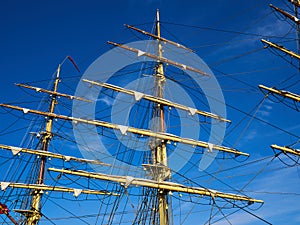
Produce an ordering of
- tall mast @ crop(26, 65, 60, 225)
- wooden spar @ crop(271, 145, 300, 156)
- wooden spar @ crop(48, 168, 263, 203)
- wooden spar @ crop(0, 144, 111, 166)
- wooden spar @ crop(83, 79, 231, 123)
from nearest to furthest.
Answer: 1. wooden spar @ crop(271, 145, 300, 156)
2. wooden spar @ crop(48, 168, 263, 203)
3. wooden spar @ crop(83, 79, 231, 123)
4. tall mast @ crop(26, 65, 60, 225)
5. wooden spar @ crop(0, 144, 111, 166)

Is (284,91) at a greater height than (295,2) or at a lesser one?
lesser

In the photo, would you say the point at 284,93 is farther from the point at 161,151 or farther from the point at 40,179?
the point at 40,179

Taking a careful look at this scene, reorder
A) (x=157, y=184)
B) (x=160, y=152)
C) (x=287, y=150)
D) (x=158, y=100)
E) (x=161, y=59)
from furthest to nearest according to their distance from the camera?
(x=161, y=59), (x=158, y=100), (x=160, y=152), (x=157, y=184), (x=287, y=150)

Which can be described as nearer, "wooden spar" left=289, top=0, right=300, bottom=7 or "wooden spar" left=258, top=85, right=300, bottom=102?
"wooden spar" left=258, top=85, right=300, bottom=102

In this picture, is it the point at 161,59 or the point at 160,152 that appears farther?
the point at 161,59

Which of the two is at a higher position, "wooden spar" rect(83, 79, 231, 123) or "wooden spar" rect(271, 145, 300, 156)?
"wooden spar" rect(83, 79, 231, 123)

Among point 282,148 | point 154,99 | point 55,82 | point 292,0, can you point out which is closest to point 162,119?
point 154,99

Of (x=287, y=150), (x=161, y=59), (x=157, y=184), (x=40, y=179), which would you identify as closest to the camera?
(x=287, y=150)

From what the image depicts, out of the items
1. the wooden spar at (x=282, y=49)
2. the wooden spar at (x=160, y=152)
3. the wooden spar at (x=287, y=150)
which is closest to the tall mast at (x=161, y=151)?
the wooden spar at (x=160, y=152)

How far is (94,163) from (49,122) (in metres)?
6.12

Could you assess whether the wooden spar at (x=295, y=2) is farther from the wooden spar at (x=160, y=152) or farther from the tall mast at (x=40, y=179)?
the tall mast at (x=40, y=179)

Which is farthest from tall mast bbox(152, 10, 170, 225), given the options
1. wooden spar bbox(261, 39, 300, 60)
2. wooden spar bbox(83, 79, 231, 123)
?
wooden spar bbox(261, 39, 300, 60)

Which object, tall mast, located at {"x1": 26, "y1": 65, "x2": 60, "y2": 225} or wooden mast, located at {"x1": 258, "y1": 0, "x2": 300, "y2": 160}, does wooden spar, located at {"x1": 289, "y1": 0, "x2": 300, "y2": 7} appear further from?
tall mast, located at {"x1": 26, "y1": 65, "x2": 60, "y2": 225}

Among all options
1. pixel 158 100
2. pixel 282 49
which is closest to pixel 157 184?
pixel 158 100
